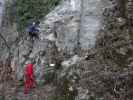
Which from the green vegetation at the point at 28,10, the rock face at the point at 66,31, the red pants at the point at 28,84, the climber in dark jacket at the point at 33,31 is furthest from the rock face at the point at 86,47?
the red pants at the point at 28,84

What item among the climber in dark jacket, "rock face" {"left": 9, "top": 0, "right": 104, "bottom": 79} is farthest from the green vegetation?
the climber in dark jacket

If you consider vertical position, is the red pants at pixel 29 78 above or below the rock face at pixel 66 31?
below

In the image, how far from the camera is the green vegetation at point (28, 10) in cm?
1977

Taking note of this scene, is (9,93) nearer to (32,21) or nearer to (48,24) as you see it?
(48,24)

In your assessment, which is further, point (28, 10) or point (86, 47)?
point (28, 10)

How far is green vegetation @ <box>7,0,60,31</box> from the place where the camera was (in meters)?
19.8

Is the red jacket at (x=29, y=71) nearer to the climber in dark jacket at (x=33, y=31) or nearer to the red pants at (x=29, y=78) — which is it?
the red pants at (x=29, y=78)

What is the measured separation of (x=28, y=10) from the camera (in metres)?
20.5

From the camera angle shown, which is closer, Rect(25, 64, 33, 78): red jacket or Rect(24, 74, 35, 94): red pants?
Rect(25, 64, 33, 78): red jacket

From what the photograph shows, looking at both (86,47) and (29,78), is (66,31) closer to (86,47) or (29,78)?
(86,47)

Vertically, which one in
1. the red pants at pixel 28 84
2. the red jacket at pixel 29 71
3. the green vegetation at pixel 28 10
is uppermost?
the green vegetation at pixel 28 10

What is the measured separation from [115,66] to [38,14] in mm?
7484

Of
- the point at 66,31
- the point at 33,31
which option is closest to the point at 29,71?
the point at 66,31

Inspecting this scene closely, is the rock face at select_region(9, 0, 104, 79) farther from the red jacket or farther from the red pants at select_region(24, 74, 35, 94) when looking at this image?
the red jacket
